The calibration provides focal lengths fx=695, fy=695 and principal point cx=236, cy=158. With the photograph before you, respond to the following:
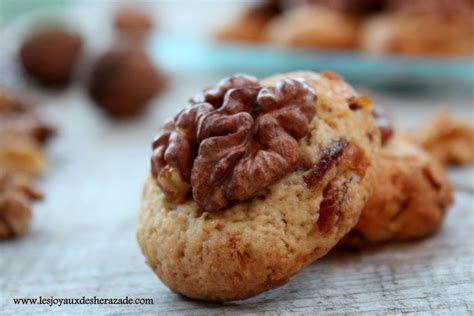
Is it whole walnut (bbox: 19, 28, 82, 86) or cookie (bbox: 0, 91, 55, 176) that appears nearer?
cookie (bbox: 0, 91, 55, 176)

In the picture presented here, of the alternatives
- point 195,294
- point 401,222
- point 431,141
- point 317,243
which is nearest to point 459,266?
point 401,222

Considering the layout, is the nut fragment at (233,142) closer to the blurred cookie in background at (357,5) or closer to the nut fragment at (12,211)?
the nut fragment at (12,211)

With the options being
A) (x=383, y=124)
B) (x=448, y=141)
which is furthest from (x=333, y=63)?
(x=383, y=124)

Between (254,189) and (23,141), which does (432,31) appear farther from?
(254,189)

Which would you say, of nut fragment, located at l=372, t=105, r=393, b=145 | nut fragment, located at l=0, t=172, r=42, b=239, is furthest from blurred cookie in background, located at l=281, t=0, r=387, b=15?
nut fragment, located at l=0, t=172, r=42, b=239

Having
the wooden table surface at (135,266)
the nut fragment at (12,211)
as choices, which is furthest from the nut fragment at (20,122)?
the nut fragment at (12,211)

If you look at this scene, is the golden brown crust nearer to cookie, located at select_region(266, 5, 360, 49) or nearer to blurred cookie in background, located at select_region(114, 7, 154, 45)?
cookie, located at select_region(266, 5, 360, 49)

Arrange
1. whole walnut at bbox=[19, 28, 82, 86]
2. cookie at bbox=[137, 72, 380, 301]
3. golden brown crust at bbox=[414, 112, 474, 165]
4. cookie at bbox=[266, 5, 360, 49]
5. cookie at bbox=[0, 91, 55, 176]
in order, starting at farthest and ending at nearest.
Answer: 1. whole walnut at bbox=[19, 28, 82, 86]
2. cookie at bbox=[266, 5, 360, 49]
3. cookie at bbox=[0, 91, 55, 176]
4. golden brown crust at bbox=[414, 112, 474, 165]
5. cookie at bbox=[137, 72, 380, 301]
